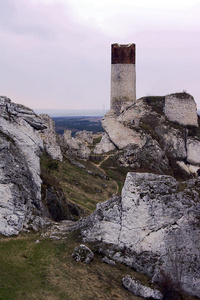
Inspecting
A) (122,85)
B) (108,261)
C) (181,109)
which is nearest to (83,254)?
(108,261)

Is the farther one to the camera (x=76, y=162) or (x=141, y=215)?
(x=76, y=162)

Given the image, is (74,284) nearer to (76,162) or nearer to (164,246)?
(164,246)

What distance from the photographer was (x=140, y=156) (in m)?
42.2

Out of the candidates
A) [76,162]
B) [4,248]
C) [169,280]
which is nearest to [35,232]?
[4,248]

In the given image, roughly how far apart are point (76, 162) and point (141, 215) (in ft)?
75.7

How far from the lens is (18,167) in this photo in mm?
18875

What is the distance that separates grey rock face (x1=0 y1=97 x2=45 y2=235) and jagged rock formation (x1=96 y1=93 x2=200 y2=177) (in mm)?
22518

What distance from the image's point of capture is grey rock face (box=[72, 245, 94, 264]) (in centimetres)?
1574

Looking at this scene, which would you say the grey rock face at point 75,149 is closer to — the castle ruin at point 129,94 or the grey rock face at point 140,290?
the castle ruin at point 129,94

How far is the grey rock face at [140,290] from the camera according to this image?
1416 centimetres

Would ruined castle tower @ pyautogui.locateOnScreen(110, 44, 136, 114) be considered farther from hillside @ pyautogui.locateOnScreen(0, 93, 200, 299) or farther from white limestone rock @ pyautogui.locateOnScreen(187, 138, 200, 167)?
hillside @ pyautogui.locateOnScreen(0, 93, 200, 299)

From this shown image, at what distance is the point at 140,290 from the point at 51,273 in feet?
12.7

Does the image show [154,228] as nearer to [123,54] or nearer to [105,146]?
[105,146]

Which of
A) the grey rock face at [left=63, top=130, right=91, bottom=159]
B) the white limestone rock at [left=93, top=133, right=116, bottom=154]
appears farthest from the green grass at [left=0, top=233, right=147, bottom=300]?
the white limestone rock at [left=93, top=133, right=116, bottom=154]
